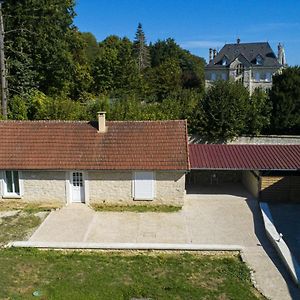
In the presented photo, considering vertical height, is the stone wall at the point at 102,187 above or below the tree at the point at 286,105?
below

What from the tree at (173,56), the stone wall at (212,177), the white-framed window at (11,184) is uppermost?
the tree at (173,56)

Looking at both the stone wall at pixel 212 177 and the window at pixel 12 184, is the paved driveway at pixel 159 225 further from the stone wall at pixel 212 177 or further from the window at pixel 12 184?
the stone wall at pixel 212 177

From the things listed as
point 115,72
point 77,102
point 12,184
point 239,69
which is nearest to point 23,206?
point 12,184

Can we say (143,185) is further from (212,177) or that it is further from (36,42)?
(36,42)

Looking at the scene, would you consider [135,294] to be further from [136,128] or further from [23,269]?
[136,128]

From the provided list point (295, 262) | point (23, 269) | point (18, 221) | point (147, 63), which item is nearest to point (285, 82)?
point (295, 262)

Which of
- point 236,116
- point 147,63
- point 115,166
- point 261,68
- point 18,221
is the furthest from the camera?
point 147,63

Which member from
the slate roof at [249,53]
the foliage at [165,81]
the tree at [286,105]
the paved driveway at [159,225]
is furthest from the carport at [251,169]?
the slate roof at [249,53]

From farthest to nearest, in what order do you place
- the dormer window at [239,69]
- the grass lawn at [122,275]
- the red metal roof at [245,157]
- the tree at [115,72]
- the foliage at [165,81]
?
the foliage at [165,81] < the dormer window at [239,69] < the tree at [115,72] < the red metal roof at [245,157] < the grass lawn at [122,275]
